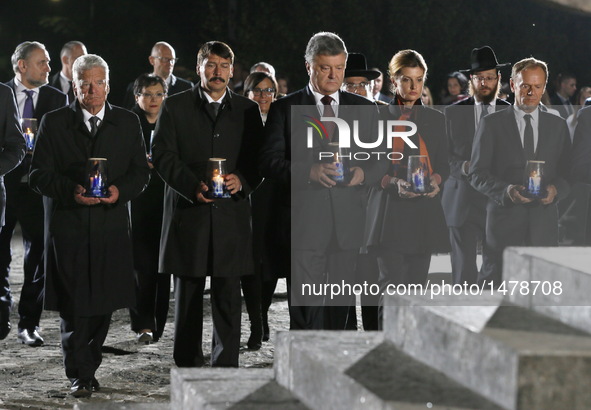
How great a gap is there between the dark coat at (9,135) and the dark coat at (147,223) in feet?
3.21

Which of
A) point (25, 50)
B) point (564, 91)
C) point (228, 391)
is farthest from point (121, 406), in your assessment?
point (564, 91)

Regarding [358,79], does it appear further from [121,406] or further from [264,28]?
[264,28]

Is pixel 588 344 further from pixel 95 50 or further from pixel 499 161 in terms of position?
pixel 95 50

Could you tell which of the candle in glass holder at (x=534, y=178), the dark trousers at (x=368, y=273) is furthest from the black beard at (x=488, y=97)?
the dark trousers at (x=368, y=273)

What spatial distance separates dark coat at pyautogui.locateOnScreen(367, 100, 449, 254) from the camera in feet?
24.4

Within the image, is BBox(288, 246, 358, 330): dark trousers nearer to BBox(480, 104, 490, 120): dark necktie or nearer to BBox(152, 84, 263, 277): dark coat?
BBox(152, 84, 263, 277): dark coat

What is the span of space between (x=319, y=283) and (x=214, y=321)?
0.74 metres

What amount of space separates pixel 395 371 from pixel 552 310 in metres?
0.66

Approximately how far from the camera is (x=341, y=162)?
6.60 meters

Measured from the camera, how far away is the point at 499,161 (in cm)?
778

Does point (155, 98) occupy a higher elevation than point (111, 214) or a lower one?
higher

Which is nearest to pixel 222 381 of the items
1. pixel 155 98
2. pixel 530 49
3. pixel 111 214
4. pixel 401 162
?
pixel 111 214

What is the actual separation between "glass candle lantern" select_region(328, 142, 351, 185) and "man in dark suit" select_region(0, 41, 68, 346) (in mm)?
2841

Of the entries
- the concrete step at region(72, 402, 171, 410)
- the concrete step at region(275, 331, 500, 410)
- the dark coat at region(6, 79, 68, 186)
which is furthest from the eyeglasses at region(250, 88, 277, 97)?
the concrete step at region(275, 331, 500, 410)
